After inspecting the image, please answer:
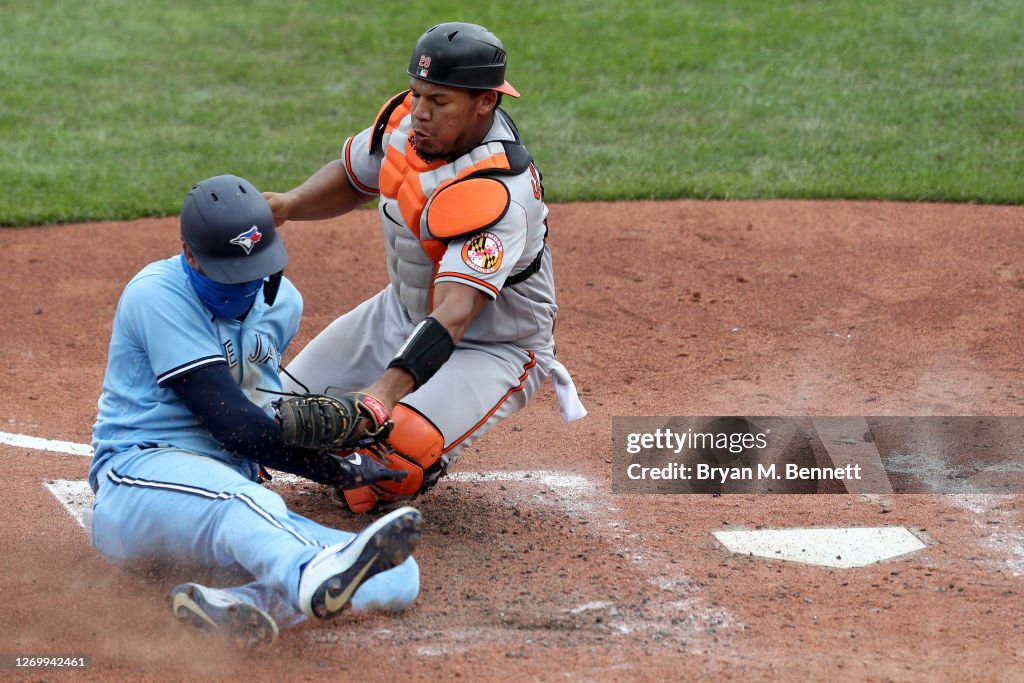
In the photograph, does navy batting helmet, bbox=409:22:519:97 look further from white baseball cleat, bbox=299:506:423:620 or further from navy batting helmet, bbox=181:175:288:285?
white baseball cleat, bbox=299:506:423:620

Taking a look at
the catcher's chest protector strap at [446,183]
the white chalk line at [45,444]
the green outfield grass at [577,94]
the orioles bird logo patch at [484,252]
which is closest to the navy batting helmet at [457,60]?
the catcher's chest protector strap at [446,183]

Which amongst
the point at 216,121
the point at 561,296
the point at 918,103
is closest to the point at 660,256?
the point at 561,296

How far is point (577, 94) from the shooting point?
10789 millimetres

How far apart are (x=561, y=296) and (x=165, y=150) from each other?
13.5ft

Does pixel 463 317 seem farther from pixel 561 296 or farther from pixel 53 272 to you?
pixel 53 272

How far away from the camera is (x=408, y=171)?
4.55 meters

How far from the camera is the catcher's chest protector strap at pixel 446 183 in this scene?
4227mm

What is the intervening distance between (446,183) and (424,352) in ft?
2.24

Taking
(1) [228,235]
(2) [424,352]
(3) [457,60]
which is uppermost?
(3) [457,60]

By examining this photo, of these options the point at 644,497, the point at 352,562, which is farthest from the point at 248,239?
the point at 644,497

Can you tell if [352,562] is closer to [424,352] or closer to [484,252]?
[424,352]

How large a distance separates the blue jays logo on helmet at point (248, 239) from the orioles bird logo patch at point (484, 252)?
2.49ft

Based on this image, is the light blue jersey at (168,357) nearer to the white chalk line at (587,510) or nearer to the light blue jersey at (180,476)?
the light blue jersey at (180,476)

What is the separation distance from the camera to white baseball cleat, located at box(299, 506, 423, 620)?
10.7 feet
